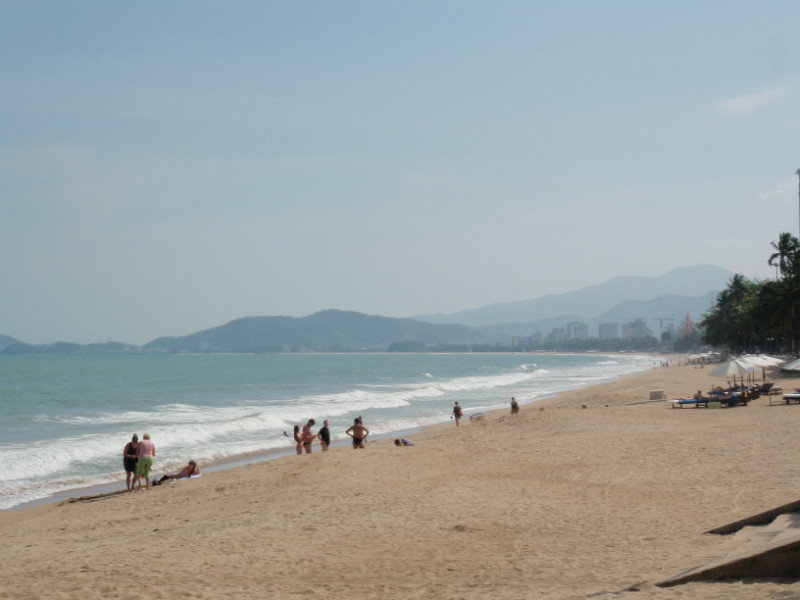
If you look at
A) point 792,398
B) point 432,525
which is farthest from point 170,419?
point 432,525

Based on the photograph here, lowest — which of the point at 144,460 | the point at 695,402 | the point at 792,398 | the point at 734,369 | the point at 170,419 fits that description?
the point at 170,419

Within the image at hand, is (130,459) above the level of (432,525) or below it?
above

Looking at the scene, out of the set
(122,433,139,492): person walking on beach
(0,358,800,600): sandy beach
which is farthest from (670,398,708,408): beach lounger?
(122,433,139,492): person walking on beach

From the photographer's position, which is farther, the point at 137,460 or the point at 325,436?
the point at 325,436

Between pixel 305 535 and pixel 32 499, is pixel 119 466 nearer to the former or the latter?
pixel 32 499

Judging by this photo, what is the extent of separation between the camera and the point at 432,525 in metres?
9.42

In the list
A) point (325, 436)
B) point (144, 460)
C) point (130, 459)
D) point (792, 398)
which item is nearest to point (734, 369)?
point (792, 398)

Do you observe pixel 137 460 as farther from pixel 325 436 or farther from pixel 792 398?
pixel 792 398

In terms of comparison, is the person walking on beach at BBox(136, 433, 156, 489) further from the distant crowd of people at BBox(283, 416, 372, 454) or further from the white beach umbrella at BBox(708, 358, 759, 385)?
the white beach umbrella at BBox(708, 358, 759, 385)

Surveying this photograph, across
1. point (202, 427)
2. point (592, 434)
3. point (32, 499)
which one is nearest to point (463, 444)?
point (592, 434)

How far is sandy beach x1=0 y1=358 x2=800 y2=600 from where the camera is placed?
7.01m

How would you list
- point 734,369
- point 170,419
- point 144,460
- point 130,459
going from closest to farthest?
point 130,459 → point 144,460 → point 734,369 → point 170,419

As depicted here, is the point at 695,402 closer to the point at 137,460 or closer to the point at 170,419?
the point at 137,460

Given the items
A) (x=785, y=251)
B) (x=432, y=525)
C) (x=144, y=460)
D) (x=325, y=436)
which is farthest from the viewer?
(x=785, y=251)
